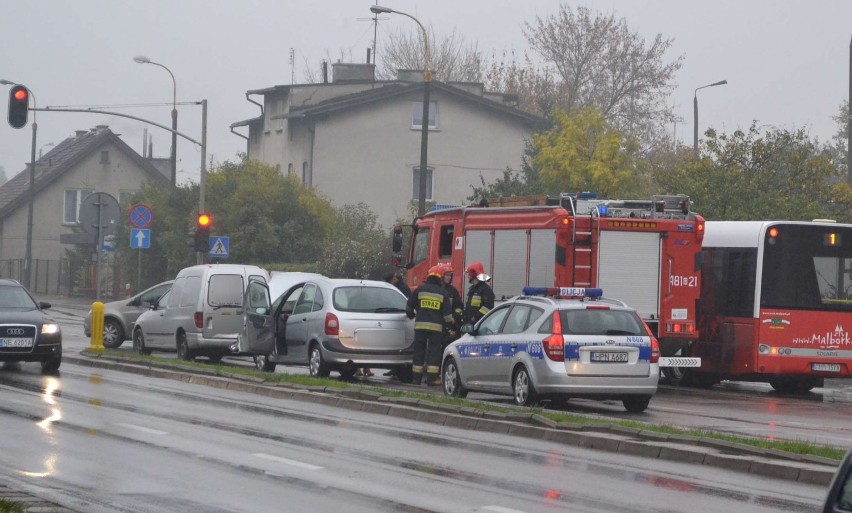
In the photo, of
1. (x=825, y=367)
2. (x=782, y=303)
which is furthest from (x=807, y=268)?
(x=825, y=367)

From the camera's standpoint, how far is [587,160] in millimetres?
46031

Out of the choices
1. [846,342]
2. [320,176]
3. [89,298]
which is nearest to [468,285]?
[846,342]

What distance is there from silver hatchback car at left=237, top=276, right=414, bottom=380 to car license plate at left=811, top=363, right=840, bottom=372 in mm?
6322

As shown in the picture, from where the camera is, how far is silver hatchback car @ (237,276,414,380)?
2212cm

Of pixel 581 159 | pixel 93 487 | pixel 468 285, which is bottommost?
pixel 93 487

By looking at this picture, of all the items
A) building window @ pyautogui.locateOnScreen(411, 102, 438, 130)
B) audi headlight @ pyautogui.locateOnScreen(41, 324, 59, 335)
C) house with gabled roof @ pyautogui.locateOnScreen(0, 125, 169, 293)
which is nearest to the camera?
audi headlight @ pyautogui.locateOnScreen(41, 324, 59, 335)

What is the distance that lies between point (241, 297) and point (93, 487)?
15688mm

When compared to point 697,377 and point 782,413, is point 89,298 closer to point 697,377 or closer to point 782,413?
point 697,377

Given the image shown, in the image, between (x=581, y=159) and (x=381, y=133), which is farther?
(x=381, y=133)

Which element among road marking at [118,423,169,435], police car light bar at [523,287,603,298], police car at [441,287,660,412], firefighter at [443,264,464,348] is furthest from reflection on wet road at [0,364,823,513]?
firefighter at [443,264,464,348]

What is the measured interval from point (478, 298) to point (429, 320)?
1111 millimetres

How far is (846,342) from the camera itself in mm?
22875

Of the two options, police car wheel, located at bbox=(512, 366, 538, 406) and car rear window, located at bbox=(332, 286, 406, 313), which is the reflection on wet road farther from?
car rear window, located at bbox=(332, 286, 406, 313)

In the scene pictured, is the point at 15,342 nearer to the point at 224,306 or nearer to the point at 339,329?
the point at 224,306
